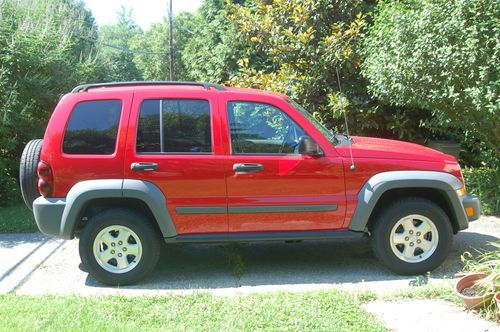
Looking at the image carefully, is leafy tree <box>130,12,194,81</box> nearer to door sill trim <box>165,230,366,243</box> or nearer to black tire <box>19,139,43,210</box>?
black tire <box>19,139,43,210</box>

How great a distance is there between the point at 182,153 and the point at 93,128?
89 cm

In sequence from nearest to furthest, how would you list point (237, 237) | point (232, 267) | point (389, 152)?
point (237, 237) → point (389, 152) → point (232, 267)

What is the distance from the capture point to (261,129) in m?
5.16

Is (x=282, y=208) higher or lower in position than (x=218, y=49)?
lower

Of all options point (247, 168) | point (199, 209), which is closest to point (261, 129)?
point (247, 168)

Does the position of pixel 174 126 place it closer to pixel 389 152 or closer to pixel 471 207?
pixel 389 152

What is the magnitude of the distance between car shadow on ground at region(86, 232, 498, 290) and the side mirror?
1266mm

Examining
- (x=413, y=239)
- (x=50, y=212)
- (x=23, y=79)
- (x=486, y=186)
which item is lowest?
(x=413, y=239)

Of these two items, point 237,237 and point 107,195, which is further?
point 237,237

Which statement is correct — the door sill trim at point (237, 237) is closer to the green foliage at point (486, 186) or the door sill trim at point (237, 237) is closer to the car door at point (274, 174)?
the car door at point (274, 174)

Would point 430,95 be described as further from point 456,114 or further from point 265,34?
point 265,34

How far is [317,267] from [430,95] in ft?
10.7

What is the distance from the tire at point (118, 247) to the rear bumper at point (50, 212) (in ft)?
0.85

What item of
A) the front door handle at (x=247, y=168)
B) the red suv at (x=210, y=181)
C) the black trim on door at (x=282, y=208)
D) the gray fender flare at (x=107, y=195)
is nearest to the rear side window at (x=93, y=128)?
the red suv at (x=210, y=181)
